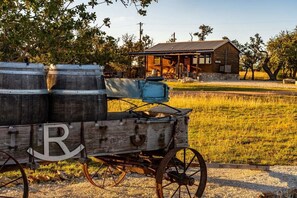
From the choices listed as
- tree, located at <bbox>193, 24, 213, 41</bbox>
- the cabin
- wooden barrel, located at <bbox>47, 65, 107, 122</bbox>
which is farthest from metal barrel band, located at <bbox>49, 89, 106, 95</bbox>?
tree, located at <bbox>193, 24, 213, 41</bbox>

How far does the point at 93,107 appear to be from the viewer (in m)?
4.55

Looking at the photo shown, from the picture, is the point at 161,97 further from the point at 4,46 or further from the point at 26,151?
the point at 4,46

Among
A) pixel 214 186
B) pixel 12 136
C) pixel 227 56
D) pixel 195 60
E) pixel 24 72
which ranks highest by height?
pixel 227 56

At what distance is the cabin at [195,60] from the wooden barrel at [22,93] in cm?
3846

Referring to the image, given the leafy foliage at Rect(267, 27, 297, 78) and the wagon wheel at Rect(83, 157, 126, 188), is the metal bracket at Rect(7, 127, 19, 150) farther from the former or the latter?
the leafy foliage at Rect(267, 27, 297, 78)

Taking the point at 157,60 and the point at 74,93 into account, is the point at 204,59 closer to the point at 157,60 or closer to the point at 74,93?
the point at 157,60

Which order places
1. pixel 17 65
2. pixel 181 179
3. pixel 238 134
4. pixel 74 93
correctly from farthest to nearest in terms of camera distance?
pixel 238 134, pixel 181 179, pixel 74 93, pixel 17 65

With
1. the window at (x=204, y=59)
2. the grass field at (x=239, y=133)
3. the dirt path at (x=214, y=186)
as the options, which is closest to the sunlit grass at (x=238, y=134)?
the grass field at (x=239, y=133)

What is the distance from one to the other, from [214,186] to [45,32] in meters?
4.03

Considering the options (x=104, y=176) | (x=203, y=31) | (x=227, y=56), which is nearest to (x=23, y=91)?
(x=104, y=176)

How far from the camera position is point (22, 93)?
413 centimetres

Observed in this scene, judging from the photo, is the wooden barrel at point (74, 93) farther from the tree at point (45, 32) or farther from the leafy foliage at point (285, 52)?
the leafy foliage at point (285, 52)

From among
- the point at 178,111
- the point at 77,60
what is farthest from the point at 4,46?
the point at 178,111

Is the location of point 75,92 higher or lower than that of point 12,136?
higher
